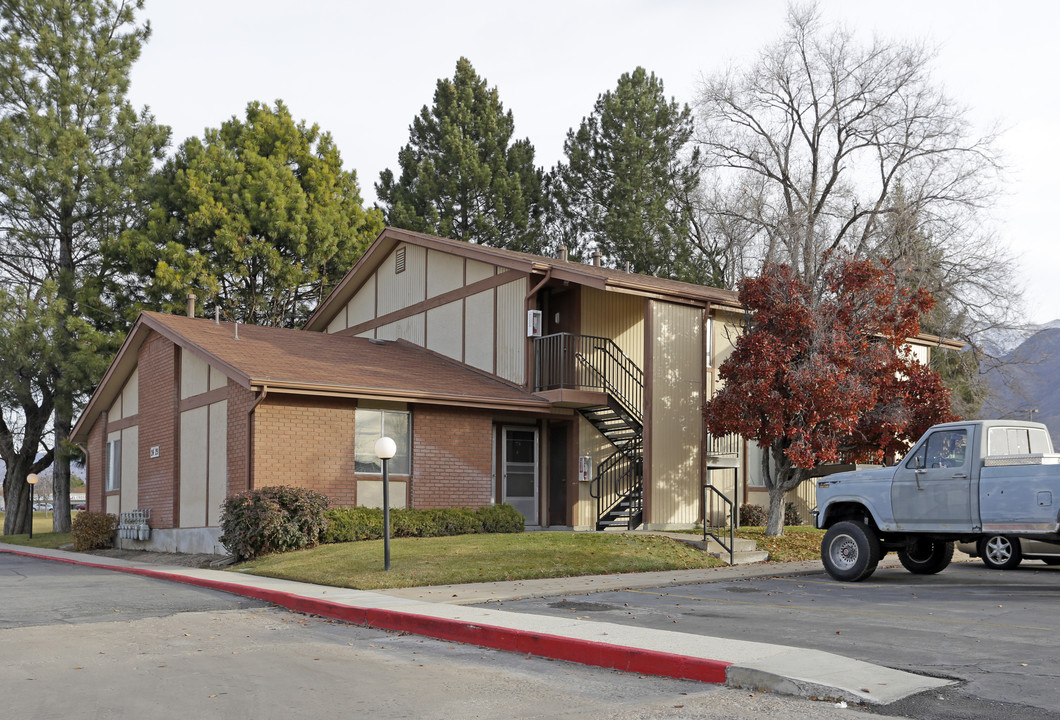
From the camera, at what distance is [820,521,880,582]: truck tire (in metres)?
14.9

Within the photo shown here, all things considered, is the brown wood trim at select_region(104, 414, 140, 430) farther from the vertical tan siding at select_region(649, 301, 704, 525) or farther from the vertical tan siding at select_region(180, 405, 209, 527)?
the vertical tan siding at select_region(649, 301, 704, 525)

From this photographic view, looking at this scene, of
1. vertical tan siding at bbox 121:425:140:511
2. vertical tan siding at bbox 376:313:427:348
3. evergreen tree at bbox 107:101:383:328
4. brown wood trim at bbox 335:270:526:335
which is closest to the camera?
brown wood trim at bbox 335:270:526:335

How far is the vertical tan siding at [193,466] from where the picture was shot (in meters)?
22.7

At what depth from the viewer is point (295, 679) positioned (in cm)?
815

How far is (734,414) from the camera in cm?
2047

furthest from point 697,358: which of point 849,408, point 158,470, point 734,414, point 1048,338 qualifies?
point 1048,338

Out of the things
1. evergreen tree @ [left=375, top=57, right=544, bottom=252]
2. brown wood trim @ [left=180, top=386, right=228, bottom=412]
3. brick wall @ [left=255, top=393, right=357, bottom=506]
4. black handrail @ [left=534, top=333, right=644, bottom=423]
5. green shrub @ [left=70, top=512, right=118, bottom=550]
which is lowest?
green shrub @ [left=70, top=512, right=118, bottom=550]

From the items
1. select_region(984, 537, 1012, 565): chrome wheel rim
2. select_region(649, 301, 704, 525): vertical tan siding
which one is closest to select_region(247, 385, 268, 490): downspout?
select_region(649, 301, 704, 525): vertical tan siding

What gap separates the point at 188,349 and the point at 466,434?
21.4 ft

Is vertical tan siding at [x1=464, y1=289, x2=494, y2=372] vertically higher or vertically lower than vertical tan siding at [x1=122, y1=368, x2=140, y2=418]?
higher

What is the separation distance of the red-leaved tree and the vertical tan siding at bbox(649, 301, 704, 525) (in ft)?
3.44

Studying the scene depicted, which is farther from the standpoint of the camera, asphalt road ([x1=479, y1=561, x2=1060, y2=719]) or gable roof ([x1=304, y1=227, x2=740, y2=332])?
gable roof ([x1=304, y1=227, x2=740, y2=332])

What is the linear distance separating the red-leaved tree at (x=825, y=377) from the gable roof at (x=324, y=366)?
4793 millimetres

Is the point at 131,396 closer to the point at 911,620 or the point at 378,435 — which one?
the point at 378,435
